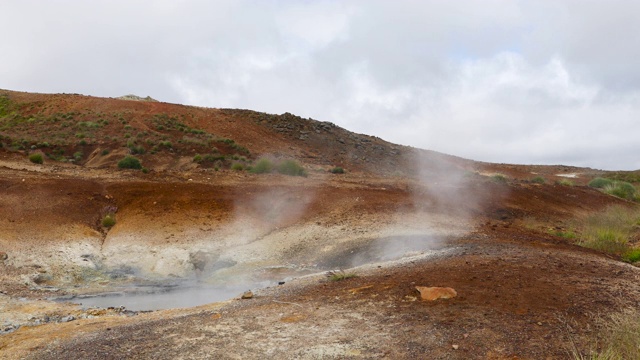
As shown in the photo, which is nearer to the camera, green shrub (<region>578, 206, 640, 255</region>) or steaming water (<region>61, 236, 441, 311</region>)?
steaming water (<region>61, 236, 441, 311</region>)

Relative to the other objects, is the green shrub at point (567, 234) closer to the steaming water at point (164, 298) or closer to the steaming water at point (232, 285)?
the steaming water at point (232, 285)

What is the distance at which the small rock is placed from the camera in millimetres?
7395

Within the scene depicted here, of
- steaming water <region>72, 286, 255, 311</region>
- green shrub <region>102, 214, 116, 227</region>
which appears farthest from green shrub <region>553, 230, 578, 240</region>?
green shrub <region>102, 214, 116, 227</region>

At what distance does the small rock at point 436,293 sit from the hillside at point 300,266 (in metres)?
0.11

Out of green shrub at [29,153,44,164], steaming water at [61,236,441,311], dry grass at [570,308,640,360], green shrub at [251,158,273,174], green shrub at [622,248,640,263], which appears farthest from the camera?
green shrub at [29,153,44,164]

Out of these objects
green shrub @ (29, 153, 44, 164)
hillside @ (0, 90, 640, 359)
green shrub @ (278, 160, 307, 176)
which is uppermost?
green shrub @ (29, 153, 44, 164)

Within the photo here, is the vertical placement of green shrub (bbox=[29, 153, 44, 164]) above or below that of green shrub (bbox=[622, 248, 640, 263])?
above

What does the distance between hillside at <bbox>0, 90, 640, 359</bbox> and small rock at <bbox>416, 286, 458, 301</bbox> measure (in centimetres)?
11

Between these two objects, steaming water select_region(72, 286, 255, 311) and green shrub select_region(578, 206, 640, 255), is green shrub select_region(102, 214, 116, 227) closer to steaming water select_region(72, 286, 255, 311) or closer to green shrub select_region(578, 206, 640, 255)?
steaming water select_region(72, 286, 255, 311)

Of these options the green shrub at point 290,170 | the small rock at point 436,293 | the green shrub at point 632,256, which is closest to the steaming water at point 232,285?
the small rock at point 436,293

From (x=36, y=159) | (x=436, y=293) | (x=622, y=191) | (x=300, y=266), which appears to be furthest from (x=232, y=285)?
(x=622, y=191)

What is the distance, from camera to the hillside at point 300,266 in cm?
→ 635

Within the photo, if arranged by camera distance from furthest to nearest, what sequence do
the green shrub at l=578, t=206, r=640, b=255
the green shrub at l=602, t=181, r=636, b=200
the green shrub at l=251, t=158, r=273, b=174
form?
1. the green shrub at l=602, t=181, r=636, b=200
2. the green shrub at l=251, t=158, r=273, b=174
3. the green shrub at l=578, t=206, r=640, b=255

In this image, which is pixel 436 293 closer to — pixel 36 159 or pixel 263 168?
pixel 263 168
